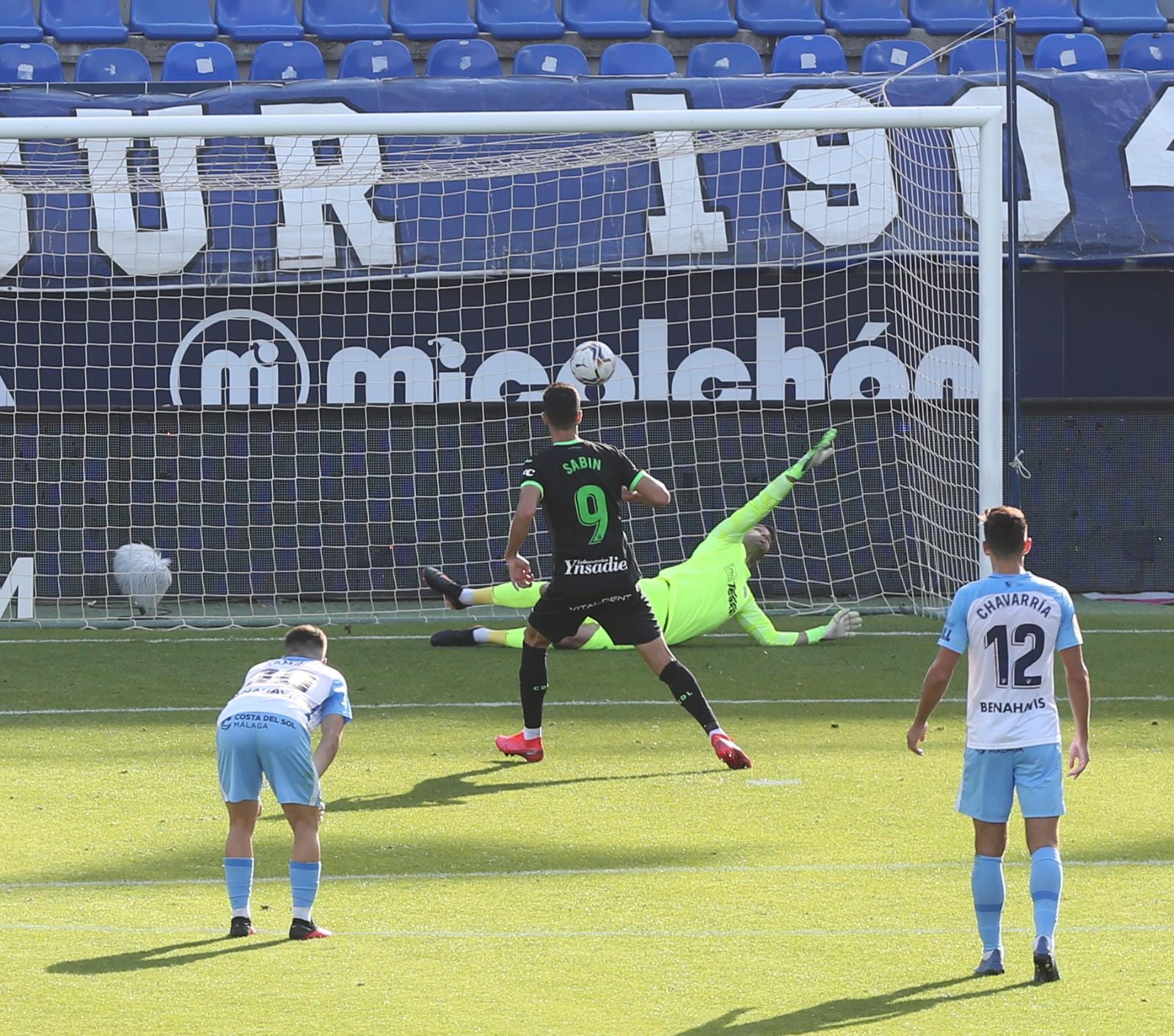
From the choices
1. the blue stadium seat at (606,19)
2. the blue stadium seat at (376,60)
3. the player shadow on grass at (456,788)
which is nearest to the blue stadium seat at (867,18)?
the blue stadium seat at (606,19)

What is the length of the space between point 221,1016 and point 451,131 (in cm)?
802

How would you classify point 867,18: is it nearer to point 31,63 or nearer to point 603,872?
point 31,63

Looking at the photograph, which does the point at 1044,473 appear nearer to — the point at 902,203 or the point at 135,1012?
the point at 902,203

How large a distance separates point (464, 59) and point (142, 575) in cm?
663

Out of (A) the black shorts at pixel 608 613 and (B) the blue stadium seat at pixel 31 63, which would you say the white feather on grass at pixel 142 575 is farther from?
(A) the black shorts at pixel 608 613

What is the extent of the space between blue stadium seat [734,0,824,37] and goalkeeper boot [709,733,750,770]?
38.0 feet

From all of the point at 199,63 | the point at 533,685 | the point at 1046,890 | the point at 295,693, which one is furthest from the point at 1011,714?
the point at 199,63

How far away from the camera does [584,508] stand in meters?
7.57

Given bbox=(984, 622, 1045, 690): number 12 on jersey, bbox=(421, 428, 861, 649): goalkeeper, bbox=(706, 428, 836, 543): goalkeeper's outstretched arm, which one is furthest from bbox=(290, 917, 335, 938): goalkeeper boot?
bbox=(706, 428, 836, 543): goalkeeper's outstretched arm

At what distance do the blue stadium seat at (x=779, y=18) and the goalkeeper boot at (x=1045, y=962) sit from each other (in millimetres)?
14328

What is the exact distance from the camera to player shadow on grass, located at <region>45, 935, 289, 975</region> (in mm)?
4598

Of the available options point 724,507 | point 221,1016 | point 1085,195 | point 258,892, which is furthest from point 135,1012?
point 1085,195

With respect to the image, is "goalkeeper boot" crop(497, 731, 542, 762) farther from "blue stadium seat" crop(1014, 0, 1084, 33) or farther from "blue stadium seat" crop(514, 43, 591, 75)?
"blue stadium seat" crop(1014, 0, 1084, 33)

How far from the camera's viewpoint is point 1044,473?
Result: 46.8ft
